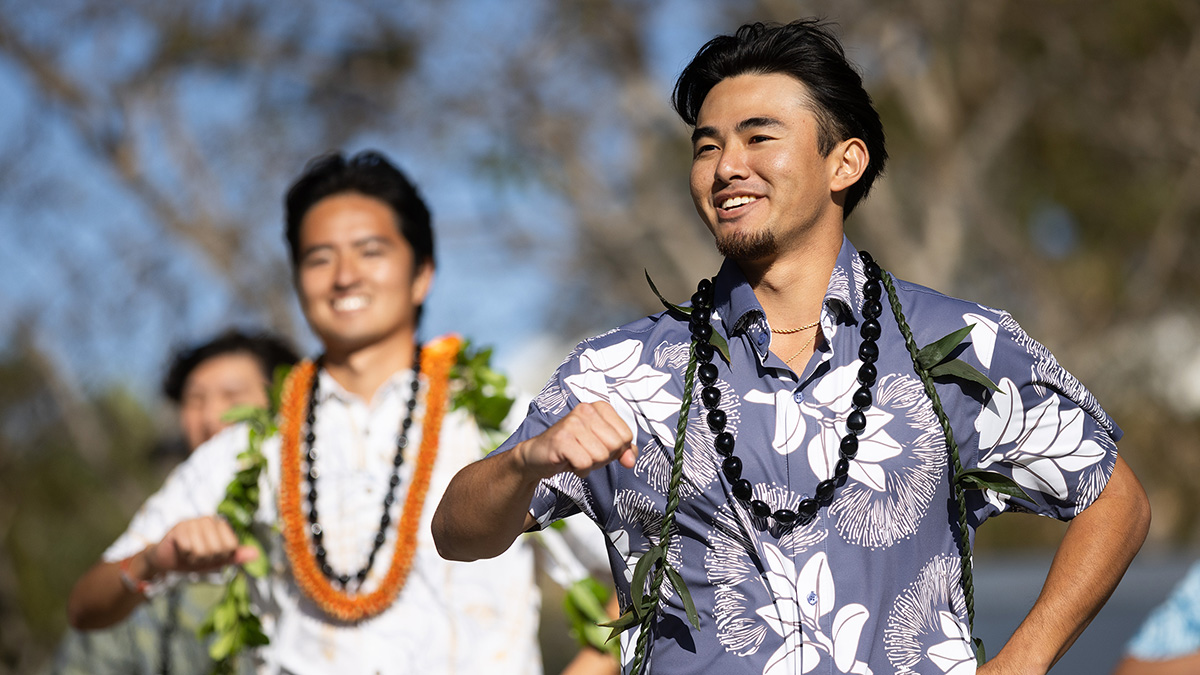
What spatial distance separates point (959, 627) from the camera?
203 cm

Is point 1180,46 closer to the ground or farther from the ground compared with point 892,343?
farther from the ground

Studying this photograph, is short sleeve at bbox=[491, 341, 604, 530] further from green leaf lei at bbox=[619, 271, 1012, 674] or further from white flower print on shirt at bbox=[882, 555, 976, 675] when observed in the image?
white flower print on shirt at bbox=[882, 555, 976, 675]

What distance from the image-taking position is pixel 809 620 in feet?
6.32

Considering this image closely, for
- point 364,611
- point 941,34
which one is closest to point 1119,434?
point 364,611

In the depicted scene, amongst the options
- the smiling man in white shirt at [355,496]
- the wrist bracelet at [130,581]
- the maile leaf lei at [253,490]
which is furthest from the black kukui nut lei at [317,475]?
the wrist bracelet at [130,581]

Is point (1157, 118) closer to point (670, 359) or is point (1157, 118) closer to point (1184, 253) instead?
point (1184, 253)

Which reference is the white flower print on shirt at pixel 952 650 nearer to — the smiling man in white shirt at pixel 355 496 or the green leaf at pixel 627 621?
the green leaf at pixel 627 621

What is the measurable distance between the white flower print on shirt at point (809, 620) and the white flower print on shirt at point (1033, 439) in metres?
0.34

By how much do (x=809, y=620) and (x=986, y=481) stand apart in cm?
38

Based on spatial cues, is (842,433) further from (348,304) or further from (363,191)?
(363,191)

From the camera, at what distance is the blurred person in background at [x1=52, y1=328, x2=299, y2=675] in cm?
439

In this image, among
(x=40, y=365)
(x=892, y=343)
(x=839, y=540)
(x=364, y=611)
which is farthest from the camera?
(x=40, y=365)

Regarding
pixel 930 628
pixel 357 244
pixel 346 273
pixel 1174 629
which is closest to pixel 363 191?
pixel 357 244

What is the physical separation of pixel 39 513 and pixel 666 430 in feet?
32.9
